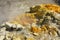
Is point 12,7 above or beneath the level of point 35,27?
above

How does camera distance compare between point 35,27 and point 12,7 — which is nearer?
point 35,27

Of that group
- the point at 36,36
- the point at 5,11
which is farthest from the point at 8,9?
the point at 36,36

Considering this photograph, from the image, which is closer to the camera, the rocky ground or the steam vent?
the steam vent

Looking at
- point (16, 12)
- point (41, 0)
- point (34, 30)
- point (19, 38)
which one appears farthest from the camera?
point (41, 0)

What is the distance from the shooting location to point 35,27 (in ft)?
43.5

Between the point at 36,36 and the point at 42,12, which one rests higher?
the point at 42,12

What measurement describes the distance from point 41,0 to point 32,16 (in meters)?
7.14

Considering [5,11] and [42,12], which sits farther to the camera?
[5,11]

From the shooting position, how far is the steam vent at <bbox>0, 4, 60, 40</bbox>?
12.5m

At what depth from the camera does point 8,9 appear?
756 inches

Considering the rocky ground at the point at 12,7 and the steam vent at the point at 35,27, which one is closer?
the steam vent at the point at 35,27

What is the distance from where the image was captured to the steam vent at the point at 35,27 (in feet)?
41.2

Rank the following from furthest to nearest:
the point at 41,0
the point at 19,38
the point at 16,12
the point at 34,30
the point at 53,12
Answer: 1. the point at 41,0
2. the point at 16,12
3. the point at 53,12
4. the point at 34,30
5. the point at 19,38

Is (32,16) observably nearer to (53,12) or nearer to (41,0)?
(53,12)
